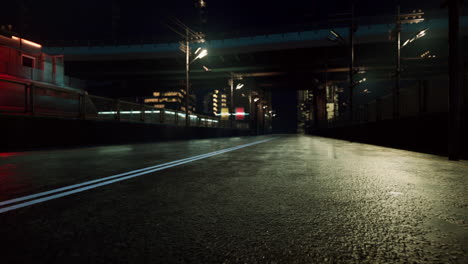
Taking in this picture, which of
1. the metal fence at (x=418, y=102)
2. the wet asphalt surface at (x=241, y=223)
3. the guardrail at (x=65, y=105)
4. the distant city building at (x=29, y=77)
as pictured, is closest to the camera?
the wet asphalt surface at (x=241, y=223)

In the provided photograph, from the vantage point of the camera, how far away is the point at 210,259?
1.53 meters

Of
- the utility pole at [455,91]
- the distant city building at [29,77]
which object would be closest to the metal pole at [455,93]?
the utility pole at [455,91]

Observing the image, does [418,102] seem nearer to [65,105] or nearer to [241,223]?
[241,223]

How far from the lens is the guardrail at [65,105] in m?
9.67

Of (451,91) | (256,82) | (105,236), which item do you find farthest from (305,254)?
(256,82)

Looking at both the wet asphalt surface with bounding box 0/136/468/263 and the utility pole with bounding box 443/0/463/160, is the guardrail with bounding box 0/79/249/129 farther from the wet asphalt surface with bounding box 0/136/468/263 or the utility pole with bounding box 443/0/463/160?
the utility pole with bounding box 443/0/463/160

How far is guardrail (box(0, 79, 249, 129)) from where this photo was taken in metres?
9.67

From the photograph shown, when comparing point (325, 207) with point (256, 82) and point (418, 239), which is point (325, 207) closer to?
point (418, 239)

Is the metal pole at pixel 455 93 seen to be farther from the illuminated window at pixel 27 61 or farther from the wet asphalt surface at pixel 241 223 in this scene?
the illuminated window at pixel 27 61

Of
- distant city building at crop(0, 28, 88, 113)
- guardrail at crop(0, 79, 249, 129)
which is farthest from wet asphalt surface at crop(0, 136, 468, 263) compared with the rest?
distant city building at crop(0, 28, 88, 113)

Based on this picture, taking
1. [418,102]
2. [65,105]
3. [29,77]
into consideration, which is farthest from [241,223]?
[29,77]

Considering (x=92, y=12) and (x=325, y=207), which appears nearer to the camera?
(x=325, y=207)

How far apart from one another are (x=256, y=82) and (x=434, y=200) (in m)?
61.2

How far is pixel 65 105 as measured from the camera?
11.2 metres
